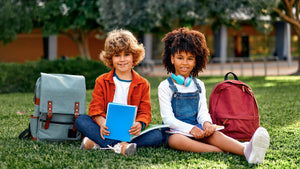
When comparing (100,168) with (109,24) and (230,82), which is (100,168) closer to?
(230,82)

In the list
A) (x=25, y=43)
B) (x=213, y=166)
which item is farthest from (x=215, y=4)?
(x=25, y=43)

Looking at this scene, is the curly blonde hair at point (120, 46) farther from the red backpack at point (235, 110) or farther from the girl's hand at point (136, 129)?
the red backpack at point (235, 110)

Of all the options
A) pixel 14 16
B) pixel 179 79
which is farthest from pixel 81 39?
pixel 179 79

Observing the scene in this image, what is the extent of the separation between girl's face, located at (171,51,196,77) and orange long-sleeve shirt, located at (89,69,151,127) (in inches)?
15.0

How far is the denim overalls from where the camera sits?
3529 mm

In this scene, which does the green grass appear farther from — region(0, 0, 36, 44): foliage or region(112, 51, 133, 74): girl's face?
region(0, 0, 36, 44): foliage

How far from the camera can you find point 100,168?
2.83 m

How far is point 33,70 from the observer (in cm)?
1012

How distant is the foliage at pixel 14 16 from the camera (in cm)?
1144

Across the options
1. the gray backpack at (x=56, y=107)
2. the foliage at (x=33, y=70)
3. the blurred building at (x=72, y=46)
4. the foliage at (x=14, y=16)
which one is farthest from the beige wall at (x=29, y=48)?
the gray backpack at (x=56, y=107)

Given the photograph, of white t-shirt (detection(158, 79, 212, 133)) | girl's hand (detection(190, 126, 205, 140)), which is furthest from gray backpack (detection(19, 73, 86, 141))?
girl's hand (detection(190, 126, 205, 140))

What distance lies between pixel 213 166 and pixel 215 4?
34.9 feet

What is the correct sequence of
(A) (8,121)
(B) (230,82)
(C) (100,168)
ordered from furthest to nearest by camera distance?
(A) (8,121) → (B) (230,82) → (C) (100,168)

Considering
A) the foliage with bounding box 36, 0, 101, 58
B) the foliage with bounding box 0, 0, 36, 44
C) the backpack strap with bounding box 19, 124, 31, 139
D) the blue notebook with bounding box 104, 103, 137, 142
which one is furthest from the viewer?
the foliage with bounding box 36, 0, 101, 58
